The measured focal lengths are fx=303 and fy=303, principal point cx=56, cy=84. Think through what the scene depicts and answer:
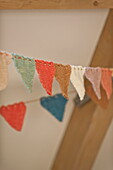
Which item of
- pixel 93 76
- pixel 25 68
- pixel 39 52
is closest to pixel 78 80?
pixel 93 76

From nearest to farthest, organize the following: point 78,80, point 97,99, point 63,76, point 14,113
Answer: point 63,76 < point 78,80 < point 14,113 < point 97,99

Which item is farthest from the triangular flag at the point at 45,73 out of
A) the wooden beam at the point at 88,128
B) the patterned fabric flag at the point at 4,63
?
the wooden beam at the point at 88,128

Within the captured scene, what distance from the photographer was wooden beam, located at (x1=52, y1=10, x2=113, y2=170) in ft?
6.63

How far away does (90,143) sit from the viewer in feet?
7.00

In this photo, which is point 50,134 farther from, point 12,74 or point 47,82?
point 47,82

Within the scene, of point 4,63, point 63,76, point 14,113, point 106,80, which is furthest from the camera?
point 14,113

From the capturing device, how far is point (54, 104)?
1.93 m

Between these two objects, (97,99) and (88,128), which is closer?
(97,99)

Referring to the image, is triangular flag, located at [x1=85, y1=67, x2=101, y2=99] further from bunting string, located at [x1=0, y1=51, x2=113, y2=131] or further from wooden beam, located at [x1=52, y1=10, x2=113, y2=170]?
wooden beam, located at [x1=52, y1=10, x2=113, y2=170]
